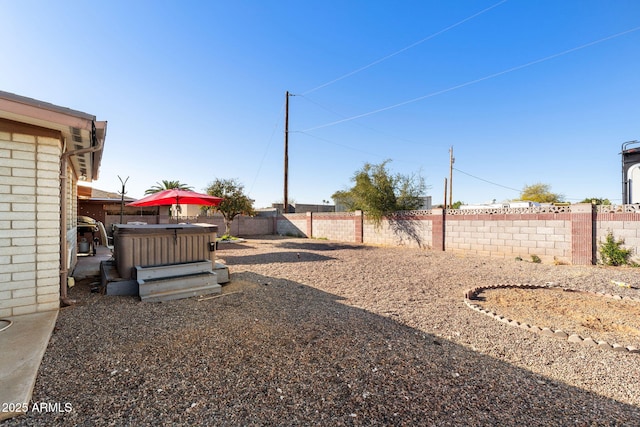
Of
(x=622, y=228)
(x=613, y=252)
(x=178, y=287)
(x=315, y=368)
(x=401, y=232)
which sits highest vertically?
(x=622, y=228)

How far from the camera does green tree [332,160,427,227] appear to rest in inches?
574

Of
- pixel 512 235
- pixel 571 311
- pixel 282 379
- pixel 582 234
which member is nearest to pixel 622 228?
pixel 582 234

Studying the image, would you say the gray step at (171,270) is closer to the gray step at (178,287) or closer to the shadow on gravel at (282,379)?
the gray step at (178,287)

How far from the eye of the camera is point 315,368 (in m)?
2.60

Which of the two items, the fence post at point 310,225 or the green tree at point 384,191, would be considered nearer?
the green tree at point 384,191

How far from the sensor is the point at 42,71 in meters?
6.33

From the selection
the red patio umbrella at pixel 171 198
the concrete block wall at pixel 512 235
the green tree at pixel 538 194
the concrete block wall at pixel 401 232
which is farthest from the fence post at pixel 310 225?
the green tree at pixel 538 194

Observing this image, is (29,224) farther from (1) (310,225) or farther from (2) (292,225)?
(2) (292,225)

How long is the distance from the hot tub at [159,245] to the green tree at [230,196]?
1086cm

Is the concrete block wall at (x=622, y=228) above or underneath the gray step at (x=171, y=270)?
above

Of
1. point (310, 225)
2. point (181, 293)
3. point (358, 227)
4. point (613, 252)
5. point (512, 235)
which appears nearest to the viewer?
point (181, 293)

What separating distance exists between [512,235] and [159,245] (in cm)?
1112

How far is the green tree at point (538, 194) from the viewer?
3169cm

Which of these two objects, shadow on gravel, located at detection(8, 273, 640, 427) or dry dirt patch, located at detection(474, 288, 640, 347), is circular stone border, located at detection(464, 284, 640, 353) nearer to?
dry dirt patch, located at detection(474, 288, 640, 347)
